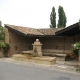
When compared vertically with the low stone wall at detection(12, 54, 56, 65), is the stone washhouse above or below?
above

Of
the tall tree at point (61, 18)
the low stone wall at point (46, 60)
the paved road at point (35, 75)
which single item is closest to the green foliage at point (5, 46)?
the low stone wall at point (46, 60)

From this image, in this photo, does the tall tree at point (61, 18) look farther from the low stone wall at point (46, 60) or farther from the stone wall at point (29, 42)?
the low stone wall at point (46, 60)

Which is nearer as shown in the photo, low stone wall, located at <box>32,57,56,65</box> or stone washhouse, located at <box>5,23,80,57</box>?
low stone wall, located at <box>32,57,56,65</box>

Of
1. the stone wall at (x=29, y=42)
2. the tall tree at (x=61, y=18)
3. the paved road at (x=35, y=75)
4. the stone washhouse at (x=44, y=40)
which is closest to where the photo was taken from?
the paved road at (x=35, y=75)

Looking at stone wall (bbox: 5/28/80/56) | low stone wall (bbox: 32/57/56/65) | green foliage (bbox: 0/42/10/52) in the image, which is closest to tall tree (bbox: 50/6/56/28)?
stone wall (bbox: 5/28/80/56)

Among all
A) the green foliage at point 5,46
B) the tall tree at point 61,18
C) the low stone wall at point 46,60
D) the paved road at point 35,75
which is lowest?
the paved road at point 35,75

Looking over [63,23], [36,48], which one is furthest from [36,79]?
[63,23]

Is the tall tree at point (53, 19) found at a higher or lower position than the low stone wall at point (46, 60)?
higher

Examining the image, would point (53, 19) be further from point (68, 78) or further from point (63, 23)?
point (68, 78)

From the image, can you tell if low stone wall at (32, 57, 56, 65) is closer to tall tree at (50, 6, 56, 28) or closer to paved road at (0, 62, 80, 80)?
paved road at (0, 62, 80, 80)

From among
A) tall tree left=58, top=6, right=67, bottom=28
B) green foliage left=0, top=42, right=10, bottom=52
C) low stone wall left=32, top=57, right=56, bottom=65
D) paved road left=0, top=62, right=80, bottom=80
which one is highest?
tall tree left=58, top=6, right=67, bottom=28

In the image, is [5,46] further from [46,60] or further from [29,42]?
[46,60]

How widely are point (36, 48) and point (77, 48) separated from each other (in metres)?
5.01

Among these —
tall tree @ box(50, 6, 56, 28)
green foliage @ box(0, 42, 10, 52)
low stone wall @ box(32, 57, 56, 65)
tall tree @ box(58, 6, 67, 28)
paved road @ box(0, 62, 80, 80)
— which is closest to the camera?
paved road @ box(0, 62, 80, 80)
